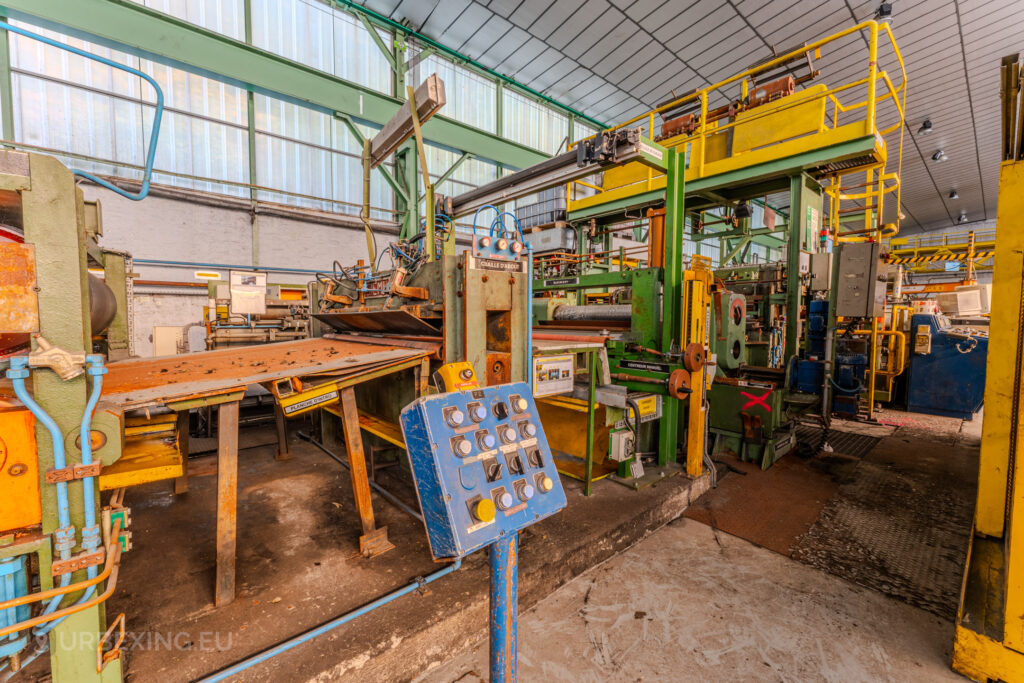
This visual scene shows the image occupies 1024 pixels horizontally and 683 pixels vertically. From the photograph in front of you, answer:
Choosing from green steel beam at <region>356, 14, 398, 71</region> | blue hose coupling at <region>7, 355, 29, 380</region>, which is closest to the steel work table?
blue hose coupling at <region>7, 355, 29, 380</region>

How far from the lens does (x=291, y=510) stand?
2736 mm

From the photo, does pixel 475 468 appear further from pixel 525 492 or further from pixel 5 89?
pixel 5 89

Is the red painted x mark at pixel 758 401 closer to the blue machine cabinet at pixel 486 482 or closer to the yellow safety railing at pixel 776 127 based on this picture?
the yellow safety railing at pixel 776 127

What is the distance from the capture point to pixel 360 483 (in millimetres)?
2238

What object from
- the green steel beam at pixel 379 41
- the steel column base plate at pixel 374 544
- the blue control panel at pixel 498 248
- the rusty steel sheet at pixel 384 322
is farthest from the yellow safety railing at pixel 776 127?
the green steel beam at pixel 379 41

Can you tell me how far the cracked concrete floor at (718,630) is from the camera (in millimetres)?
1727

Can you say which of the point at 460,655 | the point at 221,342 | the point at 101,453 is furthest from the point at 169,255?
the point at 460,655

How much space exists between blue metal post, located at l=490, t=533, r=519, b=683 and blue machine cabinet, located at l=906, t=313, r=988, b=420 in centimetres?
761

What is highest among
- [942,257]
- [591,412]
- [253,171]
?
[253,171]

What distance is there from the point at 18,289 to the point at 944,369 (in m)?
9.01

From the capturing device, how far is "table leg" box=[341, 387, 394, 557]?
2182 mm

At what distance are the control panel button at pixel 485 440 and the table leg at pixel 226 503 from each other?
4.30ft

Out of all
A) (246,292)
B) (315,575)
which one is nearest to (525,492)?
(315,575)

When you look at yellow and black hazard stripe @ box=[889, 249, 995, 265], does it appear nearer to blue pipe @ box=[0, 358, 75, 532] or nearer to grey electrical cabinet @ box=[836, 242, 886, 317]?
grey electrical cabinet @ box=[836, 242, 886, 317]
